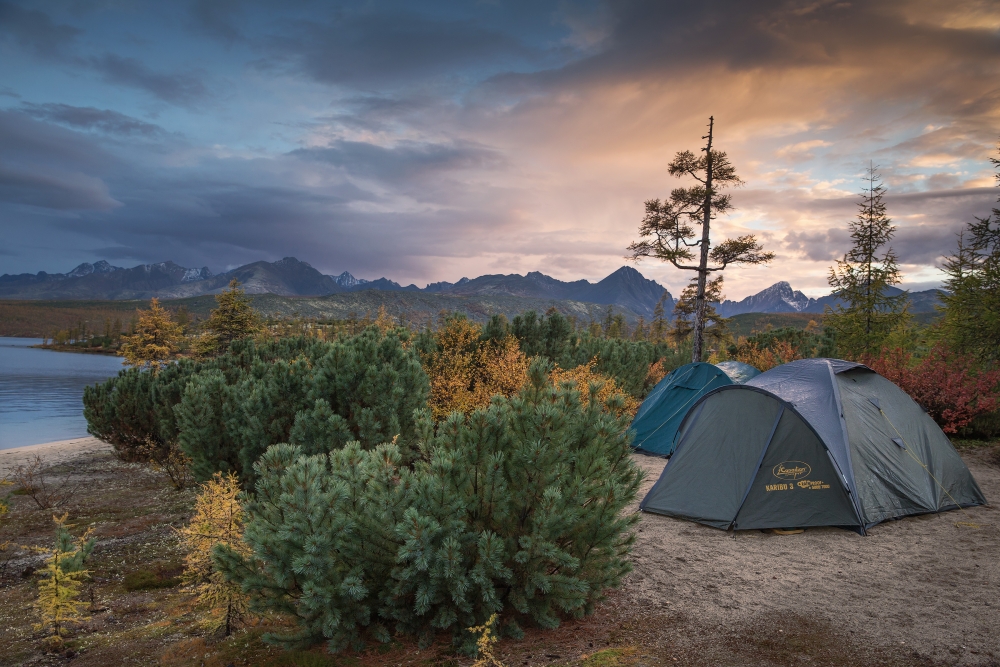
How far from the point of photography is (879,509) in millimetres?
8469

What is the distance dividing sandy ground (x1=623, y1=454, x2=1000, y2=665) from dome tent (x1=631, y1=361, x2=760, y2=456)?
21.0ft

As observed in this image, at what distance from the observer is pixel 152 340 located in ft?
145

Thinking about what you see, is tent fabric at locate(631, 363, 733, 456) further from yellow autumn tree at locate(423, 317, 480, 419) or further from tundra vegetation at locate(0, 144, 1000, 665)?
tundra vegetation at locate(0, 144, 1000, 665)

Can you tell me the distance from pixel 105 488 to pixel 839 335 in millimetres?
30949

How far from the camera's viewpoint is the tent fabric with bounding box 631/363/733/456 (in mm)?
14969

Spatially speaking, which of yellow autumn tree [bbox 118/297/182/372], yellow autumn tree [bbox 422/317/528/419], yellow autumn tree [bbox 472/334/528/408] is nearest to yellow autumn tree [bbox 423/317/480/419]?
yellow autumn tree [bbox 422/317/528/419]

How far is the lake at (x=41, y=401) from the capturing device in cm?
3396

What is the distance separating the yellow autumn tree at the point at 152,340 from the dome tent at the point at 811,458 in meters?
45.6

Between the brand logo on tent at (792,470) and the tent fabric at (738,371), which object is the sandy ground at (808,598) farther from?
the tent fabric at (738,371)

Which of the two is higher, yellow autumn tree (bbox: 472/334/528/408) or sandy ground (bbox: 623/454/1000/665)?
yellow autumn tree (bbox: 472/334/528/408)

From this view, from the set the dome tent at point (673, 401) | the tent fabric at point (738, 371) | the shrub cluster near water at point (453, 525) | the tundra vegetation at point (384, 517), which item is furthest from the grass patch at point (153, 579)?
the tent fabric at point (738, 371)

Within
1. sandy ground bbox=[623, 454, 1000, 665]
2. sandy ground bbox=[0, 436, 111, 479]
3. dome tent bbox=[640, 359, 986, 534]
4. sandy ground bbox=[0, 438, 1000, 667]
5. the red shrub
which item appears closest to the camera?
sandy ground bbox=[0, 438, 1000, 667]

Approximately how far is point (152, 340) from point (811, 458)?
5084 cm

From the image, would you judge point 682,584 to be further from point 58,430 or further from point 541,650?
point 58,430
